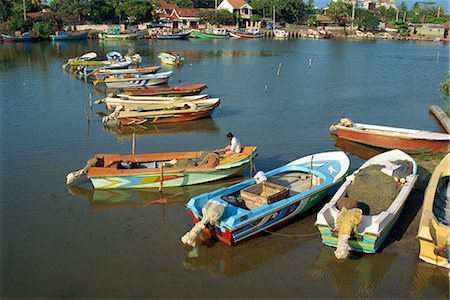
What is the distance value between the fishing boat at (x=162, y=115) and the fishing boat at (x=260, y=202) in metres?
9.44

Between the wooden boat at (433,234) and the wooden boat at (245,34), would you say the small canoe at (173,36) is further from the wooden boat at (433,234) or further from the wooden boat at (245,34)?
the wooden boat at (433,234)

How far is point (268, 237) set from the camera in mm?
11219

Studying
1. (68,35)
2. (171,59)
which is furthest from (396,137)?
(68,35)

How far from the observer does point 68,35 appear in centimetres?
7312

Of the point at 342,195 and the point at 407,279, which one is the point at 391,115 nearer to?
the point at 342,195

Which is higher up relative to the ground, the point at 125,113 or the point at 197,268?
the point at 125,113

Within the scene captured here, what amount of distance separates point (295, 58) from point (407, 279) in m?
46.5

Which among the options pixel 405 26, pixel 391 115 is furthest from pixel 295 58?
pixel 405 26

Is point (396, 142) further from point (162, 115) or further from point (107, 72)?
point (107, 72)

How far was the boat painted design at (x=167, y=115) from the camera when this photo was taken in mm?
21438

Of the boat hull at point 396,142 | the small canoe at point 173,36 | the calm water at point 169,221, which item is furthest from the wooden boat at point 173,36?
the boat hull at point 396,142

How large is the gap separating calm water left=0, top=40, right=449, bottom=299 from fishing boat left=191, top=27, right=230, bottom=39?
2264 inches

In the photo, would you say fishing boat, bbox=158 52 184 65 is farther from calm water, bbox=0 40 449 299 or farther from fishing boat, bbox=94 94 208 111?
fishing boat, bbox=94 94 208 111

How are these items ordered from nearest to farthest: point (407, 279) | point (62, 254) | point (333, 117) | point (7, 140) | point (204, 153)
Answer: point (407, 279) → point (62, 254) → point (204, 153) → point (7, 140) → point (333, 117)
